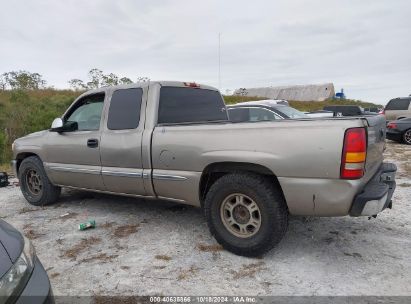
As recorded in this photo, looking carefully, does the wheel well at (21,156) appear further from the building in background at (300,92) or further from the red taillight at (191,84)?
the building in background at (300,92)

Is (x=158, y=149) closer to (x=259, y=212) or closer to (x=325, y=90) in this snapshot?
(x=259, y=212)

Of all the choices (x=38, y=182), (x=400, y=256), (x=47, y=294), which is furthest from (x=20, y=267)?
(x=38, y=182)

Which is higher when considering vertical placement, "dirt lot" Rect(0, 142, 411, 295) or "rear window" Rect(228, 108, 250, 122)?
"rear window" Rect(228, 108, 250, 122)

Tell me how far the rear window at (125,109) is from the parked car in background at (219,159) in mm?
14

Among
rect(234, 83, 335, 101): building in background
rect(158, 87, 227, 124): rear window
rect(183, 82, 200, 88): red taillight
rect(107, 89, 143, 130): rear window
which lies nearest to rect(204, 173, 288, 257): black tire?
rect(158, 87, 227, 124): rear window

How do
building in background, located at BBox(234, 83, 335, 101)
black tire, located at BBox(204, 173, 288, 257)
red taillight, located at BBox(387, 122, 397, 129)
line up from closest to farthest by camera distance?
black tire, located at BBox(204, 173, 288, 257) → red taillight, located at BBox(387, 122, 397, 129) → building in background, located at BBox(234, 83, 335, 101)

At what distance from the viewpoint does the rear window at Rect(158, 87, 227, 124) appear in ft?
13.7

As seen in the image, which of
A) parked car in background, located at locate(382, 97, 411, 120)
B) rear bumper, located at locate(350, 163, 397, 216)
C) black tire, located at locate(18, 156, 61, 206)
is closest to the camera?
rear bumper, located at locate(350, 163, 397, 216)

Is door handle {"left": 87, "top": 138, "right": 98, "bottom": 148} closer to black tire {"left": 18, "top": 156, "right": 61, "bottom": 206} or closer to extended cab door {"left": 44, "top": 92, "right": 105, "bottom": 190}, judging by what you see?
extended cab door {"left": 44, "top": 92, "right": 105, "bottom": 190}

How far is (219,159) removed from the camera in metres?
3.38

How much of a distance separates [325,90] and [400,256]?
144 feet

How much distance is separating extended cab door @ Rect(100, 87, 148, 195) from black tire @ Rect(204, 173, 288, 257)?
40.5 inches

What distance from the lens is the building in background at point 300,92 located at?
43.7 meters

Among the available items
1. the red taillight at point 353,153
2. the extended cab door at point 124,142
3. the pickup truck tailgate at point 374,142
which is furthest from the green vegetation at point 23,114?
the red taillight at point 353,153
